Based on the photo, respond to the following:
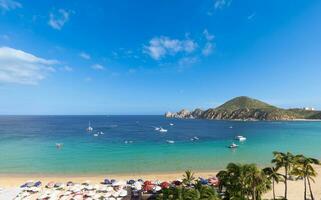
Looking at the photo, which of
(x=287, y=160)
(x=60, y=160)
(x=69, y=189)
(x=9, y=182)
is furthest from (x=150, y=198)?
(x=60, y=160)

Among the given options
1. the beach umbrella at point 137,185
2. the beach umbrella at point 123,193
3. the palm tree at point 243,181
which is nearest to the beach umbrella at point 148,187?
the beach umbrella at point 137,185

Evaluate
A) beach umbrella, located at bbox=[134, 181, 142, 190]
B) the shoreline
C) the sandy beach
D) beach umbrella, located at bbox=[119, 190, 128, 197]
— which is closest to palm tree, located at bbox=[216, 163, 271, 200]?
beach umbrella, located at bbox=[119, 190, 128, 197]

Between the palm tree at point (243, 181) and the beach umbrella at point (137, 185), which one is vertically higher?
the palm tree at point (243, 181)

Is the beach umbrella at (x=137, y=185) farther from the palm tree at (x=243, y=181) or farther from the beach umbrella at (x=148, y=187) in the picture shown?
the palm tree at (x=243, y=181)

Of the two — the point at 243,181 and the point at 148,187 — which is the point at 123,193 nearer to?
the point at 148,187

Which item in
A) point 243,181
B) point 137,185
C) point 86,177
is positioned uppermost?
point 243,181

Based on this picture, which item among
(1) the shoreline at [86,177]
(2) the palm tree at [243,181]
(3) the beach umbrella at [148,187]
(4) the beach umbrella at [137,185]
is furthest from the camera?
(1) the shoreline at [86,177]

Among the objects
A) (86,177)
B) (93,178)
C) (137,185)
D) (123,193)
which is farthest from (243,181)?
(86,177)

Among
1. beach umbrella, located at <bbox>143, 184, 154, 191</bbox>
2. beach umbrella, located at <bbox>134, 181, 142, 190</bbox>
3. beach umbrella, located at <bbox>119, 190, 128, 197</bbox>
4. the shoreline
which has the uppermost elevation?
beach umbrella, located at <bbox>143, 184, 154, 191</bbox>

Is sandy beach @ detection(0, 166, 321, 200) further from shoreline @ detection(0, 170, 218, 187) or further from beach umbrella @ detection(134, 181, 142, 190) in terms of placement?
beach umbrella @ detection(134, 181, 142, 190)

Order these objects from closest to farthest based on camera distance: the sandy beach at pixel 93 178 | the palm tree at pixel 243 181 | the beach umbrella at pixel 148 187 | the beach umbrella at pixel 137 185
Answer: the palm tree at pixel 243 181 < the beach umbrella at pixel 148 187 < the beach umbrella at pixel 137 185 < the sandy beach at pixel 93 178

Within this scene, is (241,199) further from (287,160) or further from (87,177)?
(87,177)
